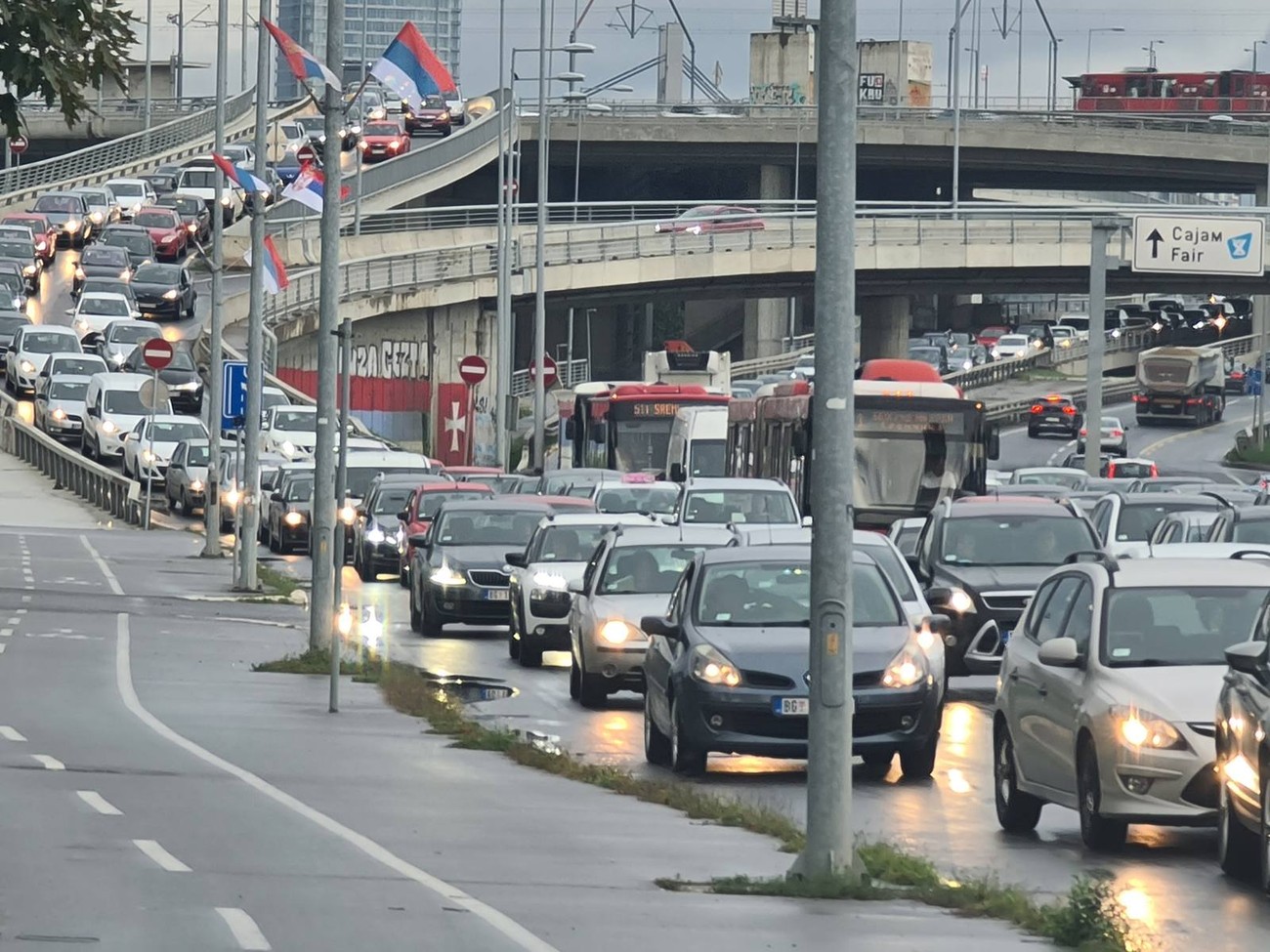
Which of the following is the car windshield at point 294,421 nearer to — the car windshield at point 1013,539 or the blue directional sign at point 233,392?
the blue directional sign at point 233,392

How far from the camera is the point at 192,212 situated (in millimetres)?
94688

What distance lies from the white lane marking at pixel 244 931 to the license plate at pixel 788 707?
23.5ft

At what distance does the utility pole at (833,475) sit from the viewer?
12.6 metres

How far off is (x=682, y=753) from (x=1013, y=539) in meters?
8.62

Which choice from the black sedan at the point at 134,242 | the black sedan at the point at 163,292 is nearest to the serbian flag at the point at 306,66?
the black sedan at the point at 163,292

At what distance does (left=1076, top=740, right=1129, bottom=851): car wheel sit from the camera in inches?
557

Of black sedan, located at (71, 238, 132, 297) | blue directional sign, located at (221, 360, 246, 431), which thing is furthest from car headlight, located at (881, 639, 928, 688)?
black sedan, located at (71, 238, 132, 297)

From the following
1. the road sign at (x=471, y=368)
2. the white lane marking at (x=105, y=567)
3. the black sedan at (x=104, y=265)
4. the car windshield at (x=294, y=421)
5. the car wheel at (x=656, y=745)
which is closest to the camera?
the car wheel at (x=656, y=745)

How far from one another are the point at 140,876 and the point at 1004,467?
77673 millimetres

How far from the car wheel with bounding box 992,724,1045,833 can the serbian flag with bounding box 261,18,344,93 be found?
13.4 metres

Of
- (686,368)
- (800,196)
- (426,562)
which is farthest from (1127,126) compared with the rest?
(426,562)

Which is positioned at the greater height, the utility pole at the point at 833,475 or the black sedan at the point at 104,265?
the black sedan at the point at 104,265

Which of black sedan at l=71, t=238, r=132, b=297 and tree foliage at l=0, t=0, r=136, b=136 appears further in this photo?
black sedan at l=71, t=238, r=132, b=297

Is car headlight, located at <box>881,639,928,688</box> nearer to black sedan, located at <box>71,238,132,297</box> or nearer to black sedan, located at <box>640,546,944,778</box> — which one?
black sedan, located at <box>640,546,944,778</box>
